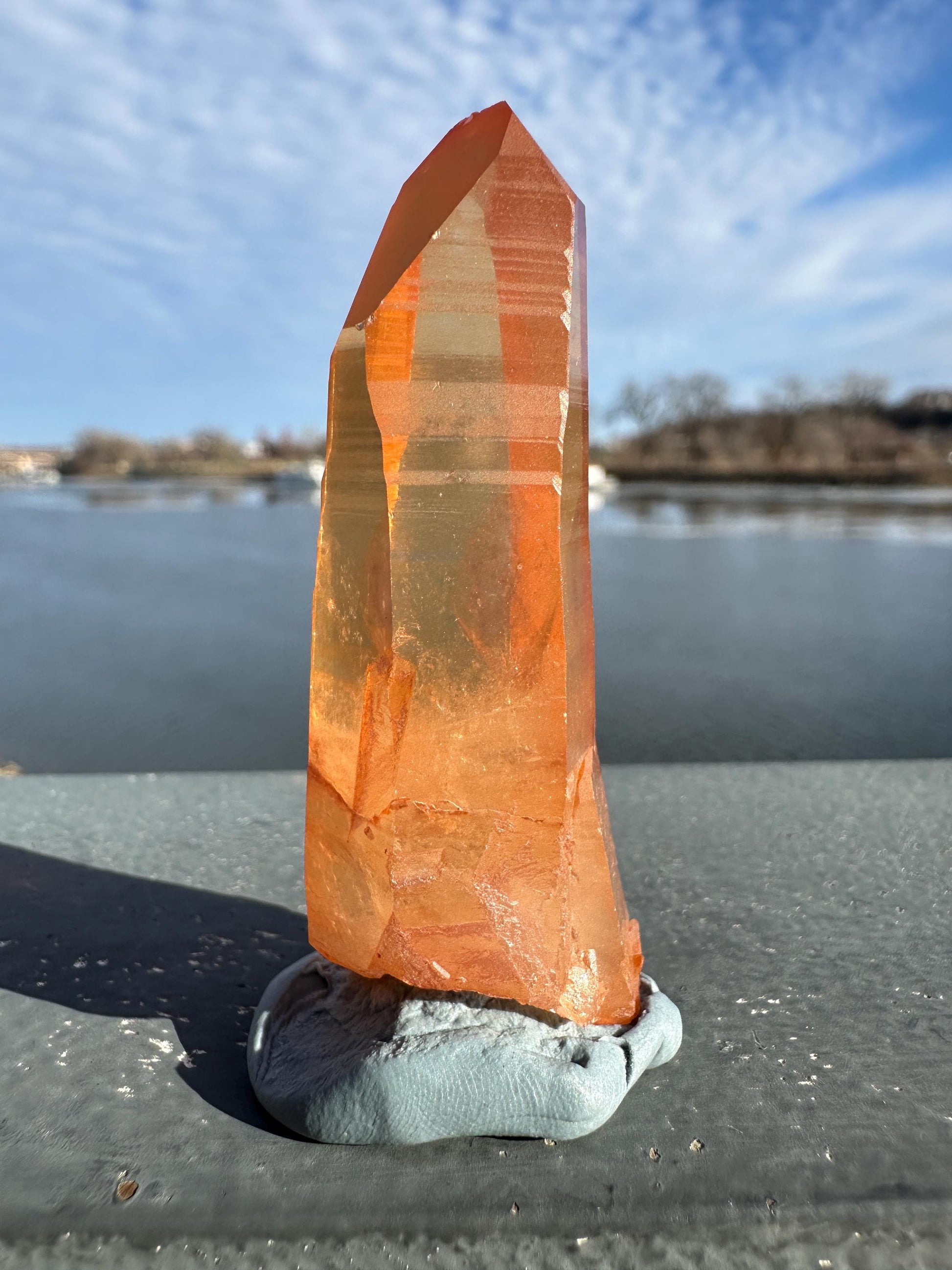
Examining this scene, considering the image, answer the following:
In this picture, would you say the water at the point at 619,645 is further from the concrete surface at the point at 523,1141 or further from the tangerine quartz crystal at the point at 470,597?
the tangerine quartz crystal at the point at 470,597

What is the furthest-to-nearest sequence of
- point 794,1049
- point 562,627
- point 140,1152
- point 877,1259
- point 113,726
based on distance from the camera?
point 113,726
point 794,1049
point 562,627
point 140,1152
point 877,1259

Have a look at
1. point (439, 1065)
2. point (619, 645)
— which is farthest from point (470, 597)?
point (619, 645)

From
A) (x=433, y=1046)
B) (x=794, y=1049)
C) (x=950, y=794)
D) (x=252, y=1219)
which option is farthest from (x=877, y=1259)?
(x=950, y=794)

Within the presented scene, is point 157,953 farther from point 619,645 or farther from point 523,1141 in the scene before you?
point 619,645

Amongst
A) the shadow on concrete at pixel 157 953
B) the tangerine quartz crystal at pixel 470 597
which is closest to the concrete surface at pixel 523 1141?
the shadow on concrete at pixel 157 953

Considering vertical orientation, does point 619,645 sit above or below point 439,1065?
below

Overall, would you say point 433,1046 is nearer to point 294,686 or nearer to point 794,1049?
point 794,1049
